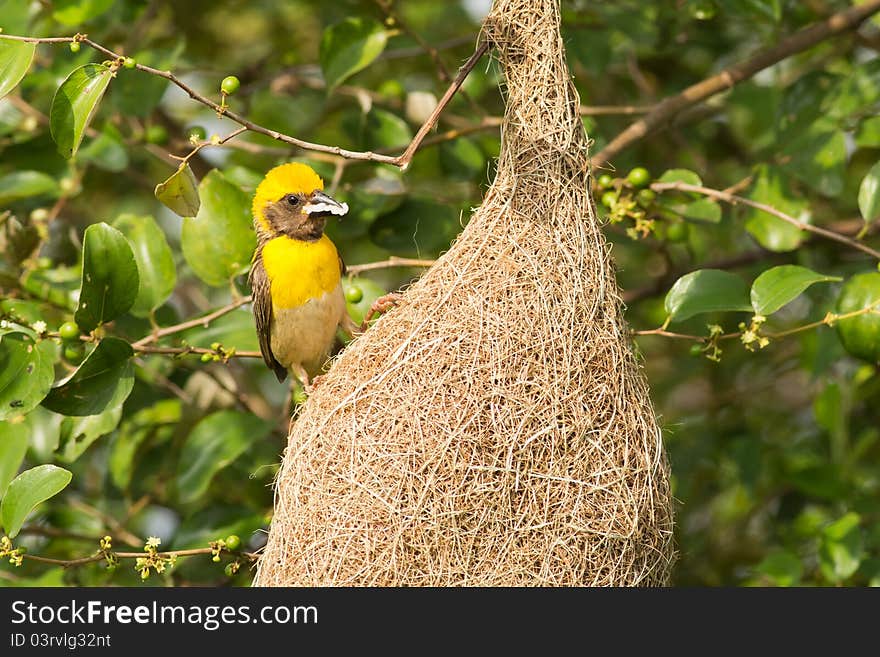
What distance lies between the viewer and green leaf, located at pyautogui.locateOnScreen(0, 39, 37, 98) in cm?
229

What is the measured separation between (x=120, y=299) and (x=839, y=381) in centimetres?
242

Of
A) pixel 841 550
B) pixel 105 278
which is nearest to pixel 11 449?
pixel 105 278

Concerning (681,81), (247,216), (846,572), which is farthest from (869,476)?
(247,216)

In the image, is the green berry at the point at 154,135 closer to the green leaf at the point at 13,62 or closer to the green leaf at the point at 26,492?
the green leaf at the point at 13,62

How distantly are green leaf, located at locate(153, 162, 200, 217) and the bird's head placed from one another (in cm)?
56

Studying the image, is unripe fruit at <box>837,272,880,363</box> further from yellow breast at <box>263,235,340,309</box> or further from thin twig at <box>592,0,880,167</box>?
yellow breast at <box>263,235,340,309</box>

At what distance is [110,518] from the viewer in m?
3.47

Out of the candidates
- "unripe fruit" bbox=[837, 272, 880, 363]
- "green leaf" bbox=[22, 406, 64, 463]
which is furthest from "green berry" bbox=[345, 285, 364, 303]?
"unripe fruit" bbox=[837, 272, 880, 363]

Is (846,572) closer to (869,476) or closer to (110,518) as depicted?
(869,476)

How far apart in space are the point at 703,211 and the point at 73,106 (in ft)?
5.47

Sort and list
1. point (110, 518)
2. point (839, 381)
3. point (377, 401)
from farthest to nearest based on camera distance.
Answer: point (839, 381), point (110, 518), point (377, 401)

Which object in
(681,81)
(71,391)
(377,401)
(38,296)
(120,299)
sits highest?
(681,81)

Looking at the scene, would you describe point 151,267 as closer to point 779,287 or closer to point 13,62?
point 13,62

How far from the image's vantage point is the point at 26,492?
247cm
